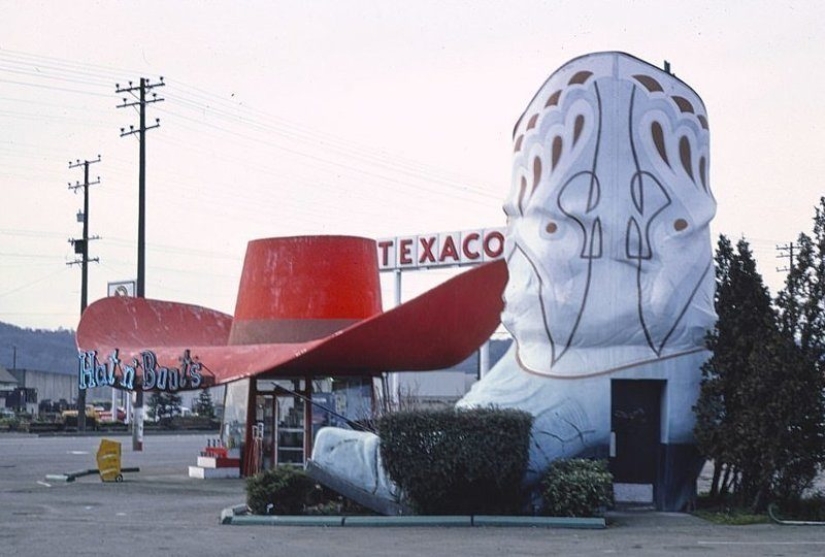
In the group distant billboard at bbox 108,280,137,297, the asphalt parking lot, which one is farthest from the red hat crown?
distant billboard at bbox 108,280,137,297

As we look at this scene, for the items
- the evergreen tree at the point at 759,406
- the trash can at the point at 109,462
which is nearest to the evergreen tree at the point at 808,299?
the evergreen tree at the point at 759,406

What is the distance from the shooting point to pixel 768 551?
14547 millimetres

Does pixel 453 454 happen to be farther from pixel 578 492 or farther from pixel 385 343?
pixel 385 343

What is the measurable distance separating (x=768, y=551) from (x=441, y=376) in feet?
214

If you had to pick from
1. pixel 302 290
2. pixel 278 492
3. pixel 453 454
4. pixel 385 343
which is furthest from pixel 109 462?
pixel 453 454

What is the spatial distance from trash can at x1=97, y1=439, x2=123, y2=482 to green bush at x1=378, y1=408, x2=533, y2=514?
31.6ft

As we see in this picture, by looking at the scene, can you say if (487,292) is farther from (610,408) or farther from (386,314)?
(610,408)

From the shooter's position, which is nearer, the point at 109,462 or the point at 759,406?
the point at 759,406

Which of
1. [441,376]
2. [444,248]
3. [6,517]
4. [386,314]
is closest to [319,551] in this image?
[6,517]

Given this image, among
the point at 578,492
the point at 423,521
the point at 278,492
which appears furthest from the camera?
the point at 278,492

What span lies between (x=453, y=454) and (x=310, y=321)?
36.9 feet

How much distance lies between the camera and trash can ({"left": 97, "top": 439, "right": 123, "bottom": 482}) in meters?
26.0

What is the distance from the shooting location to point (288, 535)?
16.4 metres

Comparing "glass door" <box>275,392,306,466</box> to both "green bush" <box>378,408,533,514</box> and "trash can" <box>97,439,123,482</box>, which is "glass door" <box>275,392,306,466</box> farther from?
"green bush" <box>378,408,533,514</box>
